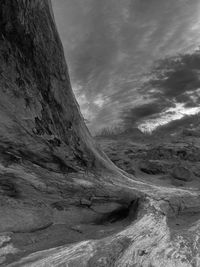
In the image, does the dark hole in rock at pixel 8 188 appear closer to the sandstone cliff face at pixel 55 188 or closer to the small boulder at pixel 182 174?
the sandstone cliff face at pixel 55 188

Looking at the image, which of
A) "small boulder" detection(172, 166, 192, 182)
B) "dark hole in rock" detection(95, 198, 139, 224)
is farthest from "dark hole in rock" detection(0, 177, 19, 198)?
"small boulder" detection(172, 166, 192, 182)

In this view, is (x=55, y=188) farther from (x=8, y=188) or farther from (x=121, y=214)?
(x=121, y=214)

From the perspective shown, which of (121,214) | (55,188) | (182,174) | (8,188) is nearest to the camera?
(8,188)

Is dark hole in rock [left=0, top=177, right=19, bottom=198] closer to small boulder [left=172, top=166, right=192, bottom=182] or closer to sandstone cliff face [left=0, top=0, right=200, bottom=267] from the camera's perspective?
sandstone cliff face [left=0, top=0, right=200, bottom=267]

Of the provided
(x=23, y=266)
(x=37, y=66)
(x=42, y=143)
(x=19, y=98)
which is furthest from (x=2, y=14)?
Answer: (x=23, y=266)

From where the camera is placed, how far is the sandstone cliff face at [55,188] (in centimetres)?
346

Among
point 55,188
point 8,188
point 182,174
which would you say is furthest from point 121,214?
point 182,174

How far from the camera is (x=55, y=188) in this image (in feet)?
15.0

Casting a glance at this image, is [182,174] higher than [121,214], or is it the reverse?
[182,174]

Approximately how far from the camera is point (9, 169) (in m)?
4.21

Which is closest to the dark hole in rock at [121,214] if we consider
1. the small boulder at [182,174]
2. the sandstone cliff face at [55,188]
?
the sandstone cliff face at [55,188]

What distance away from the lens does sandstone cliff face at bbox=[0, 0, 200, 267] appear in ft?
11.4

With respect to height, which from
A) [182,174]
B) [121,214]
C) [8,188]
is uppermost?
[182,174]

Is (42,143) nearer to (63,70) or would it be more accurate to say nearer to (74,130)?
(74,130)
